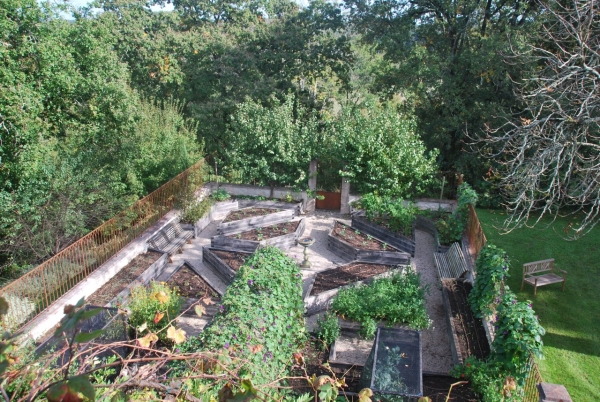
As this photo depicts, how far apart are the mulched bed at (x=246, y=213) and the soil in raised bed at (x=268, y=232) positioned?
0.86 metres

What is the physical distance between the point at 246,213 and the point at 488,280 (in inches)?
328

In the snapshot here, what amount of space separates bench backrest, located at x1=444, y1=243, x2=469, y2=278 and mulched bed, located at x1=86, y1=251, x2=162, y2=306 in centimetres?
738

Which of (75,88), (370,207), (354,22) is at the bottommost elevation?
(370,207)

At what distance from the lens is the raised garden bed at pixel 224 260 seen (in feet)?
36.3

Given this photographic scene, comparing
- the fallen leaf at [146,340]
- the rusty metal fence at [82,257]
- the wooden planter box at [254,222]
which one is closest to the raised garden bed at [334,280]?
the wooden planter box at [254,222]

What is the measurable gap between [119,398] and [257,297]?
3.95 m

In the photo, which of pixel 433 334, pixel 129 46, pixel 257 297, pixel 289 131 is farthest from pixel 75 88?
pixel 129 46

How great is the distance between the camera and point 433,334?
30.4ft

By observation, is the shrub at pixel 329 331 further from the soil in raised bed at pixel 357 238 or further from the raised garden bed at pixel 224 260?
the soil in raised bed at pixel 357 238

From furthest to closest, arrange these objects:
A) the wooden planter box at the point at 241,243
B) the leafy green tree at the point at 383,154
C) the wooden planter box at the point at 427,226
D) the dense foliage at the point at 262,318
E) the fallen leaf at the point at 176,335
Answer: the leafy green tree at the point at 383,154 → the wooden planter box at the point at 427,226 → the wooden planter box at the point at 241,243 → the dense foliage at the point at 262,318 → the fallen leaf at the point at 176,335

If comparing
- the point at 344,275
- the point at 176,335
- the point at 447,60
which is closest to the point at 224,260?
the point at 344,275

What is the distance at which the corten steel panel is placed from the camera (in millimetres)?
16359

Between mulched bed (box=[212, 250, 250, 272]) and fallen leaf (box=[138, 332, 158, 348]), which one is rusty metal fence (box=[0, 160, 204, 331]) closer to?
mulched bed (box=[212, 250, 250, 272])

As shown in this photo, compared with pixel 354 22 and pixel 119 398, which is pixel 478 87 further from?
pixel 119 398
